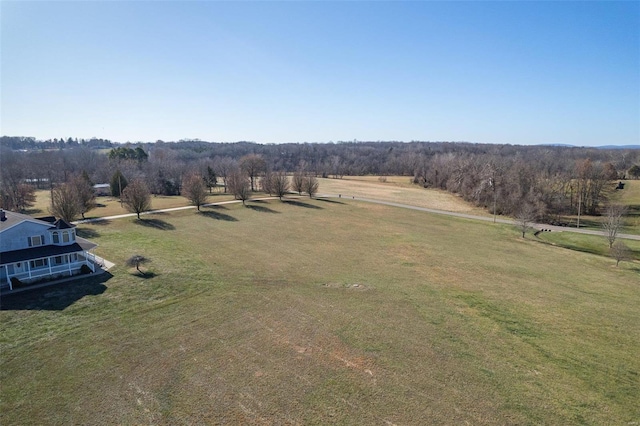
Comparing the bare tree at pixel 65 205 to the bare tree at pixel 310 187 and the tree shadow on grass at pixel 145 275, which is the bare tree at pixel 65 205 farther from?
the bare tree at pixel 310 187

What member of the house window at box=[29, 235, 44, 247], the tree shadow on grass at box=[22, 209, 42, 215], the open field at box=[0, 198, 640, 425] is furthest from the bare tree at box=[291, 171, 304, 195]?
the house window at box=[29, 235, 44, 247]

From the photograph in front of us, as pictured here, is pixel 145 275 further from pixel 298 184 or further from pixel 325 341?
pixel 298 184

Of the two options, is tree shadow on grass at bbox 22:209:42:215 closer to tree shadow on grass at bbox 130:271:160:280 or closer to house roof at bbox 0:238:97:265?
house roof at bbox 0:238:97:265

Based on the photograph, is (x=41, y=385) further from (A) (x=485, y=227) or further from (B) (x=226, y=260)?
(A) (x=485, y=227)

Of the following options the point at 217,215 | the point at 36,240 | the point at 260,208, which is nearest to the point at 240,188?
the point at 260,208

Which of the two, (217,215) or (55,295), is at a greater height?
(217,215)
